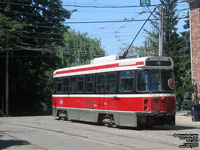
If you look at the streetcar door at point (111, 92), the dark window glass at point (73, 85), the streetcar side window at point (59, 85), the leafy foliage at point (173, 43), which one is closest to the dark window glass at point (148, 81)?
the streetcar door at point (111, 92)

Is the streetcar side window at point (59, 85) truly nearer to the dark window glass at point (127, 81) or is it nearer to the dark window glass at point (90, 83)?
the dark window glass at point (90, 83)

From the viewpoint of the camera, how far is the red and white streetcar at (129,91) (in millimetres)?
16097

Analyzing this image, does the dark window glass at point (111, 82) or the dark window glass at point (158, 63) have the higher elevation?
the dark window glass at point (158, 63)

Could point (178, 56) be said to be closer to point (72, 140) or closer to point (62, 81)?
point (62, 81)

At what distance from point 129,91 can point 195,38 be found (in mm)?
17238

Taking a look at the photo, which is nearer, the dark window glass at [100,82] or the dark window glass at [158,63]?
the dark window glass at [158,63]

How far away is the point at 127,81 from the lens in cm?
1675

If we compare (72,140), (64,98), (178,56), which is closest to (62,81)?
(64,98)

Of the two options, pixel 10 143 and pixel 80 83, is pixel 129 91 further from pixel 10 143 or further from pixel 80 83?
pixel 10 143

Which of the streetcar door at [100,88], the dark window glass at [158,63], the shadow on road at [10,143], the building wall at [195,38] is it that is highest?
the building wall at [195,38]

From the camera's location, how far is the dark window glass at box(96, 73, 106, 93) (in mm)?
18356

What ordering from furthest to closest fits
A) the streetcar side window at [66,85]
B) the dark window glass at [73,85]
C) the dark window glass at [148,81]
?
the streetcar side window at [66,85], the dark window glass at [73,85], the dark window glass at [148,81]

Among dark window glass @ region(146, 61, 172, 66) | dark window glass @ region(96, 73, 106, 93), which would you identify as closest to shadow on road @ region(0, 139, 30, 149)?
dark window glass @ region(96, 73, 106, 93)

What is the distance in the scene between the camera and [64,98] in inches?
874
